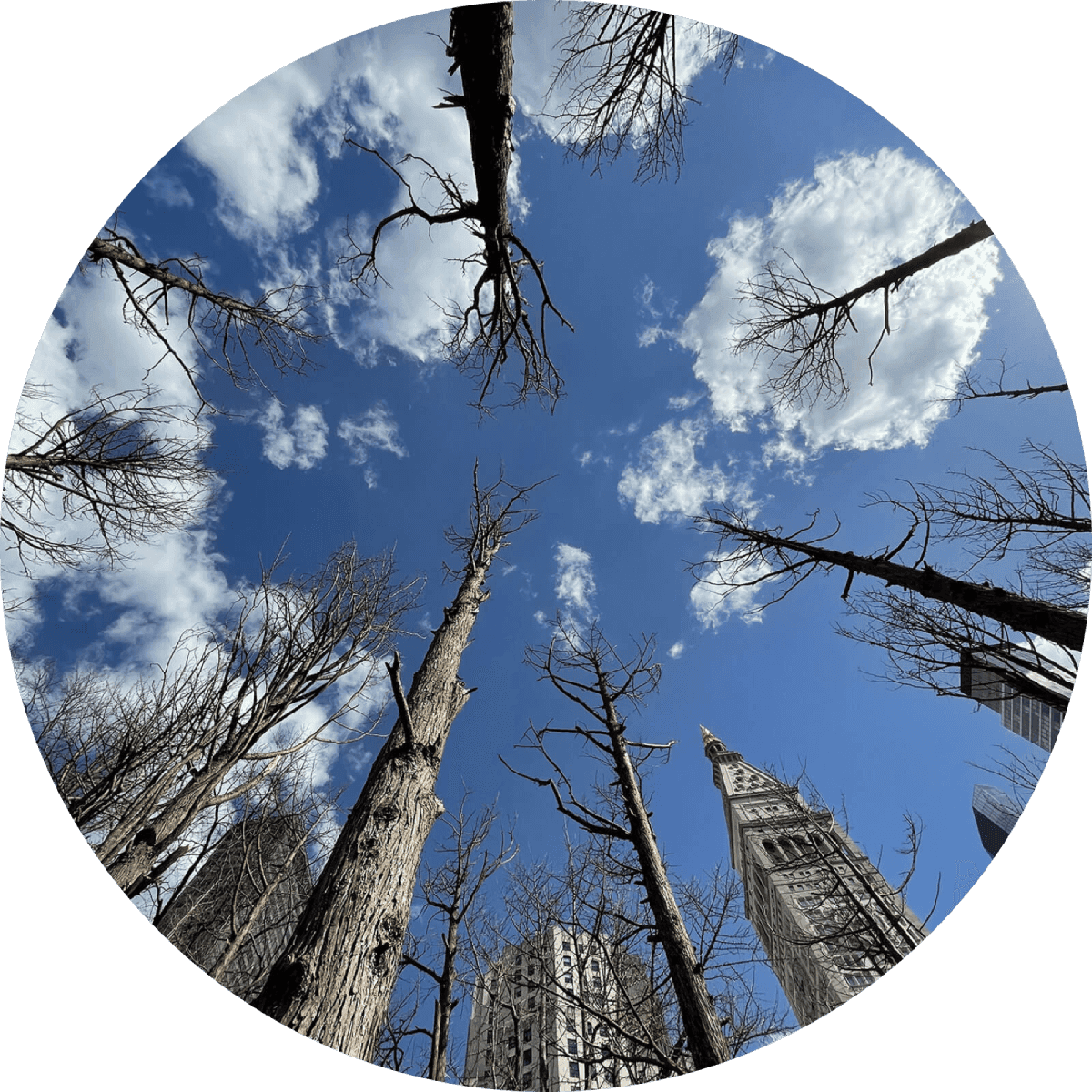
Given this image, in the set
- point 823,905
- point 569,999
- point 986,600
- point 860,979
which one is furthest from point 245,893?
point 986,600

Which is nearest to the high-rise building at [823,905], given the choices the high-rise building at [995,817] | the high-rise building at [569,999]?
the high-rise building at [995,817]

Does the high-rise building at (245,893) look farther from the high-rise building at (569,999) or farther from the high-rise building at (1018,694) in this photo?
the high-rise building at (1018,694)

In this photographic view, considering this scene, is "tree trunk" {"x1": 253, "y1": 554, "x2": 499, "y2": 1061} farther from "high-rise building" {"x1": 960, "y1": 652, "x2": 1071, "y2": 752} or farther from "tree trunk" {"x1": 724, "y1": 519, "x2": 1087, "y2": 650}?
"high-rise building" {"x1": 960, "y1": 652, "x2": 1071, "y2": 752}

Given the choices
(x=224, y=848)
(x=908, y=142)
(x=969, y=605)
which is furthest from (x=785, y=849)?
(x=224, y=848)

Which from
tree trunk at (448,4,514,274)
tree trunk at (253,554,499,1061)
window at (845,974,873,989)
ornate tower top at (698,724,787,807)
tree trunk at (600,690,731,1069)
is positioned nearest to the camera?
tree trunk at (253,554,499,1061)

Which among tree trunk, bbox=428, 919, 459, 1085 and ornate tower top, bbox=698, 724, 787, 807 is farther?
ornate tower top, bbox=698, 724, 787, 807

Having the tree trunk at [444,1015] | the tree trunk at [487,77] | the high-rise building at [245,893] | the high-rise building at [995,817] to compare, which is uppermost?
the tree trunk at [487,77]

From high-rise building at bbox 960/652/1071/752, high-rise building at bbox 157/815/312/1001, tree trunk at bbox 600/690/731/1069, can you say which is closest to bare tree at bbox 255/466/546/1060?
tree trunk at bbox 600/690/731/1069
